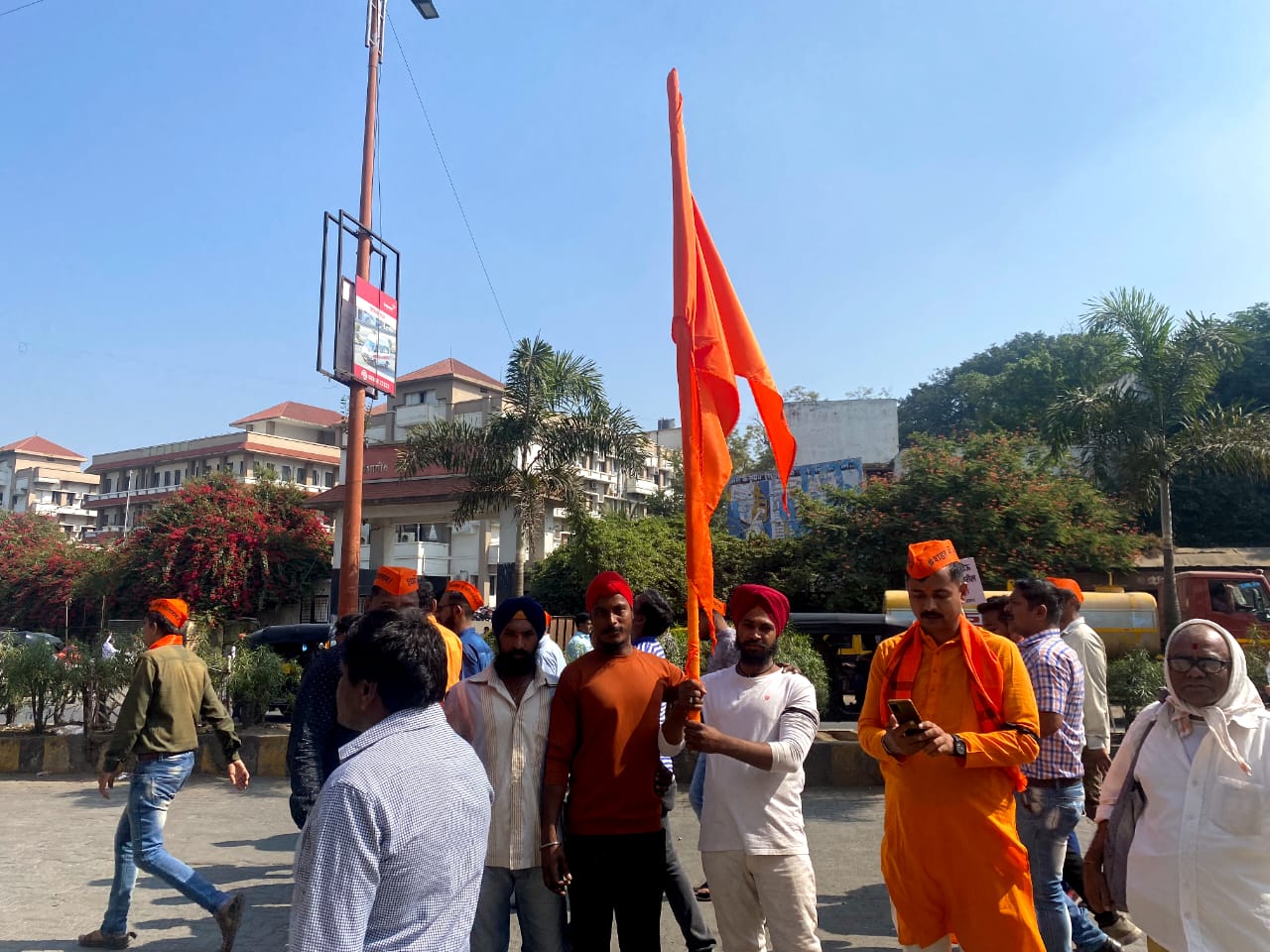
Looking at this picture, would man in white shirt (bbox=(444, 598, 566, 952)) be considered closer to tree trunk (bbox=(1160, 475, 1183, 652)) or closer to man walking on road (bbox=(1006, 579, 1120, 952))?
man walking on road (bbox=(1006, 579, 1120, 952))

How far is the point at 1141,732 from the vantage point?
300 centimetres

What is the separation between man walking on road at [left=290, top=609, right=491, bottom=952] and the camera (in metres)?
1.80

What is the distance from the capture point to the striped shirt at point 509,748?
10.9 ft

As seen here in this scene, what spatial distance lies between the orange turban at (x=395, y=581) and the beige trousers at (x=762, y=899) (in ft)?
6.52

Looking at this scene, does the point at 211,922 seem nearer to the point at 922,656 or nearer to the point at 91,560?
the point at 922,656

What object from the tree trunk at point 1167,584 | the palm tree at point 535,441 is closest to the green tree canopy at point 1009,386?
the tree trunk at point 1167,584

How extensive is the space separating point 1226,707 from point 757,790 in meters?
1.53

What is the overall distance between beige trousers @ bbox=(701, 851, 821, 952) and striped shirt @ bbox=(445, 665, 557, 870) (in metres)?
0.68

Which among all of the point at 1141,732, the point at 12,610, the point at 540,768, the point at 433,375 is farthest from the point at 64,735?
the point at 433,375

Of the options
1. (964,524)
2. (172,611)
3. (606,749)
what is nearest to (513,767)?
(606,749)

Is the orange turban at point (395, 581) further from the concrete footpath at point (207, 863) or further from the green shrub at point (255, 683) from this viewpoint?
the green shrub at point (255, 683)

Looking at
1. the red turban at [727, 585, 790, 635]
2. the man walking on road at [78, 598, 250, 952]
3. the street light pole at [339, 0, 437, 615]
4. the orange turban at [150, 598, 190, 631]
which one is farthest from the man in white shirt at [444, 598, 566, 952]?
the street light pole at [339, 0, 437, 615]

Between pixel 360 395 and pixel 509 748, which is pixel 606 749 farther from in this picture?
pixel 360 395

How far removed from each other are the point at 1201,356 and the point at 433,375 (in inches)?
1514
